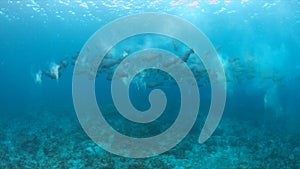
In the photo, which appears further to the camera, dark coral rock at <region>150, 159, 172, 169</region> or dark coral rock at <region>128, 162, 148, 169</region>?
dark coral rock at <region>150, 159, 172, 169</region>

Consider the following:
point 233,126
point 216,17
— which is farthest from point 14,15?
point 233,126

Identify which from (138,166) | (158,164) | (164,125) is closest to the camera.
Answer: (138,166)

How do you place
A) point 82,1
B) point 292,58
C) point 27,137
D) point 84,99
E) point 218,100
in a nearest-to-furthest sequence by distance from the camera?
point 27,137 < point 218,100 < point 82,1 < point 84,99 < point 292,58

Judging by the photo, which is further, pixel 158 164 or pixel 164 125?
pixel 164 125

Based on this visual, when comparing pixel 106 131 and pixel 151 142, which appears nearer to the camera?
pixel 151 142

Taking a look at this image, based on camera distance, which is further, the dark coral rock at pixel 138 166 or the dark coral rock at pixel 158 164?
the dark coral rock at pixel 158 164

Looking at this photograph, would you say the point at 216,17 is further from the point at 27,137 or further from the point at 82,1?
the point at 27,137

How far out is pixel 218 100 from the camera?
1672 centimetres

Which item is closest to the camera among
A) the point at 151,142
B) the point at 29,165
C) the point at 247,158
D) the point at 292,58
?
the point at 29,165

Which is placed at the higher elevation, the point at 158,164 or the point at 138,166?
the point at 158,164


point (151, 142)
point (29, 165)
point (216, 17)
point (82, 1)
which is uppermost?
point (216, 17)

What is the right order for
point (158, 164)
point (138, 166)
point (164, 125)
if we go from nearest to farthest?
point (138, 166), point (158, 164), point (164, 125)

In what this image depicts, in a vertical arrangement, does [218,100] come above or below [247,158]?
above

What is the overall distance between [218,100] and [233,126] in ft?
6.84
